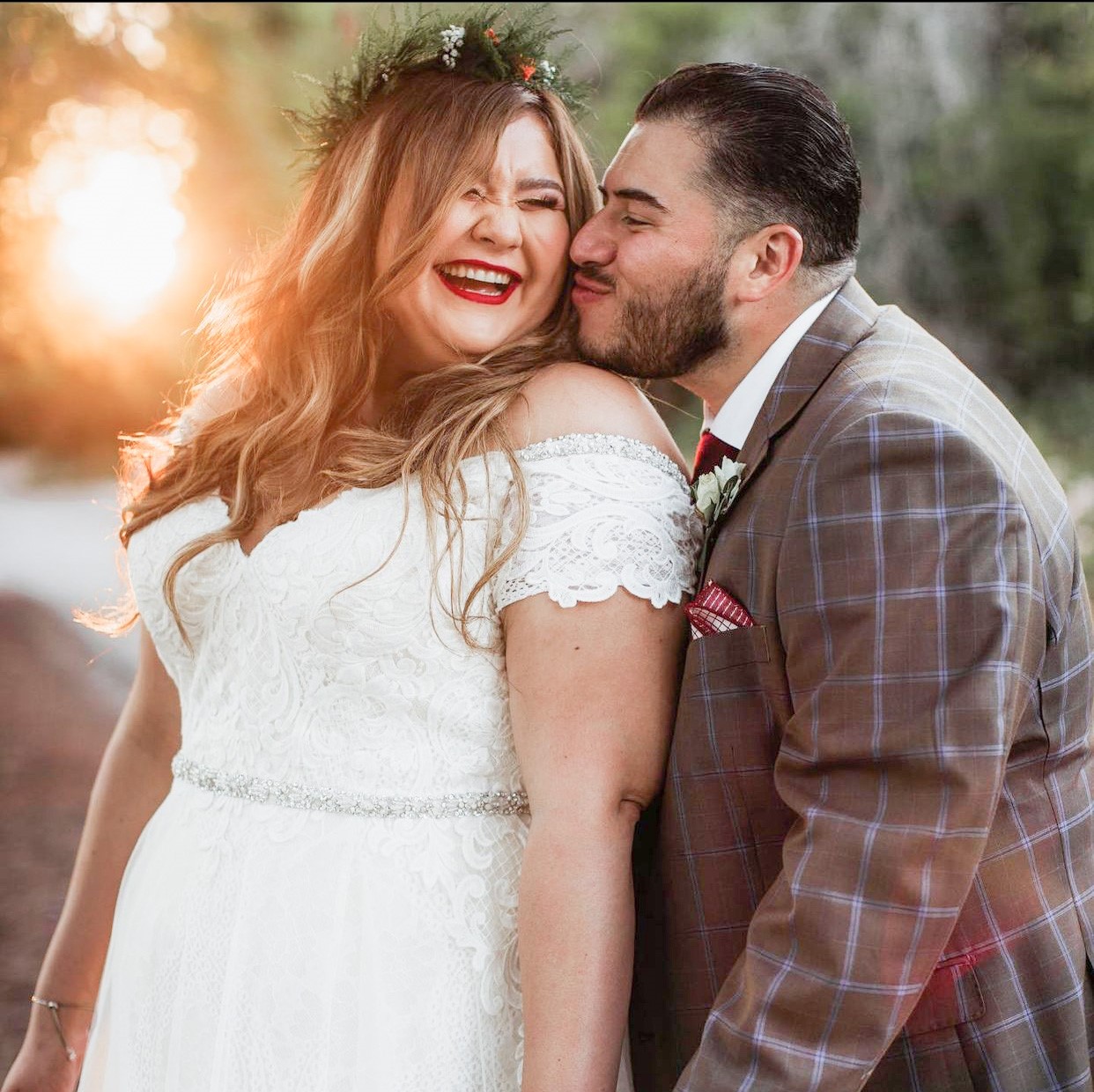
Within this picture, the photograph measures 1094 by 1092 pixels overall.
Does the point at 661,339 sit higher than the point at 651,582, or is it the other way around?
the point at 661,339

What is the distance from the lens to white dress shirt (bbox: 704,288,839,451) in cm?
193

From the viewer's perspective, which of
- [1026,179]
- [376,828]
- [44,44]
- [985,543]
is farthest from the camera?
[1026,179]

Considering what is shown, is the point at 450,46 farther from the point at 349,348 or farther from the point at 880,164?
the point at 880,164

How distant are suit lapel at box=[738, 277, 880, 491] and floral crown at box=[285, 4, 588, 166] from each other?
2.40 ft

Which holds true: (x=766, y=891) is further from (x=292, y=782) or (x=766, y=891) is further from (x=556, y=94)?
(x=556, y=94)

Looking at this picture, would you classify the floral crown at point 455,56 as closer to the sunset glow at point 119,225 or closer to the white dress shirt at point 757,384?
the white dress shirt at point 757,384

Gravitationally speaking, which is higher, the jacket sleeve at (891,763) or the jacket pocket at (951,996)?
the jacket sleeve at (891,763)

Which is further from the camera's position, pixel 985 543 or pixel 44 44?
pixel 44 44

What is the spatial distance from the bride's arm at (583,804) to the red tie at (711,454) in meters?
0.34

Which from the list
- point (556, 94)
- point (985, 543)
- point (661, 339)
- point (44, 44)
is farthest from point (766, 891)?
point (44, 44)

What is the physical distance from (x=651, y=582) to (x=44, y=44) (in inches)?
186

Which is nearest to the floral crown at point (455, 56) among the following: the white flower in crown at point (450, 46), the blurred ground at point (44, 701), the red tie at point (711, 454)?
the white flower in crown at point (450, 46)

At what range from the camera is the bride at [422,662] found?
169 centimetres

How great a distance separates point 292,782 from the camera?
6.03ft
